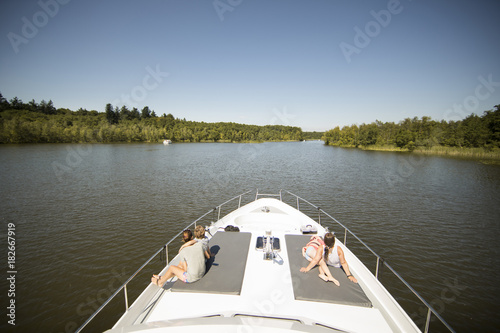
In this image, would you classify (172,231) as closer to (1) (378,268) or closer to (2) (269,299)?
(2) (269,299)

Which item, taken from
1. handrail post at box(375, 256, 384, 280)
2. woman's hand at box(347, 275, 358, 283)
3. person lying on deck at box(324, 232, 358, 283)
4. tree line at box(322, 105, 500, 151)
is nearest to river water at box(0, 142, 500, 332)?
handrail post at box(375, 256, 384, 280)

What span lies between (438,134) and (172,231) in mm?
80323

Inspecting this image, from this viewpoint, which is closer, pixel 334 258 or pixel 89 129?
pixel 334 258

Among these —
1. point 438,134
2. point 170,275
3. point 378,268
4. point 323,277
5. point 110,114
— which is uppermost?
point 110,114

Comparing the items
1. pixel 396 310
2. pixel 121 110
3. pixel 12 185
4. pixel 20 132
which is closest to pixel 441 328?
pixel 396 310

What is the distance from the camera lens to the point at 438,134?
62562 mm

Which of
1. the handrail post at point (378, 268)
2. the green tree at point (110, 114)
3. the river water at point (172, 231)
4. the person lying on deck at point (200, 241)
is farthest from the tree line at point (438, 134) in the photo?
the green tree at point (110, 114)

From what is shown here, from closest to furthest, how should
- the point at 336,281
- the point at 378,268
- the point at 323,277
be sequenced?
1. the point at 336,281
2. the point at 323,277
3. the point at 378,268

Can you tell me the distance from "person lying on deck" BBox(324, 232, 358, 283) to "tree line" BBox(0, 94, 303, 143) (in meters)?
89.1

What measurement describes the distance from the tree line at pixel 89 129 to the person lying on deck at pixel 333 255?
292 feet

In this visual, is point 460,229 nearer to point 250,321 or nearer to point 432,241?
point 432,241

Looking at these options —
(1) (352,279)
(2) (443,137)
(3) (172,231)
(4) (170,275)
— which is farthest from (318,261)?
(2) (443,137)

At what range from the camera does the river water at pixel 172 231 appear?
19.8 feet

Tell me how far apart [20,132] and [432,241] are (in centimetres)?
9232
